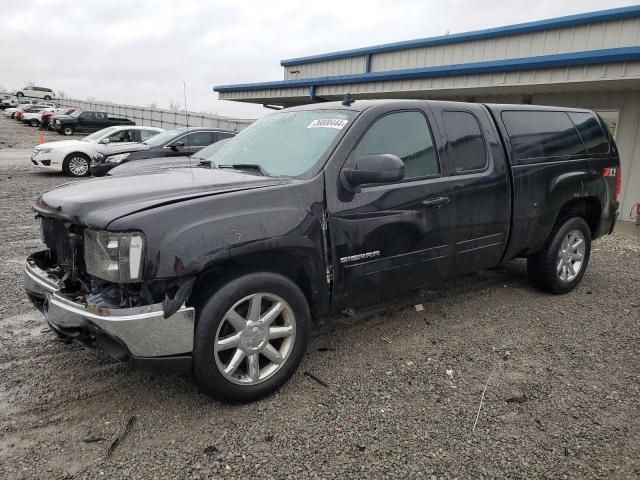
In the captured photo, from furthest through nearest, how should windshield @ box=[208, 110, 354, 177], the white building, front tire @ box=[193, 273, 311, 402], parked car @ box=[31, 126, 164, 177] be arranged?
parked car @ box=[31, 126, 164, 177] < the white building < windshield @ box=[208, 110, 354, 177] < front tire @ box=[193, 273, 311, 402]

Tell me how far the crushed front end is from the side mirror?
1.30m

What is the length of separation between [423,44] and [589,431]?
1408 cm

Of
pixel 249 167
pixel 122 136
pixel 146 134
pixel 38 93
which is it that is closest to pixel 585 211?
pixel 249 167

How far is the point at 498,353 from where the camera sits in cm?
382

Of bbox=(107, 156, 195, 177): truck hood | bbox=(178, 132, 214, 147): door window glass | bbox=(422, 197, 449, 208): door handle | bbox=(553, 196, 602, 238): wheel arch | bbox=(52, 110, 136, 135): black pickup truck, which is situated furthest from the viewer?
bbox=(52, 110, 136, 135): black pickup truck

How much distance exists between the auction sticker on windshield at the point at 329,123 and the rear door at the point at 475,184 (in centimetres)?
91

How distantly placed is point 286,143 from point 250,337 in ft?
5.09

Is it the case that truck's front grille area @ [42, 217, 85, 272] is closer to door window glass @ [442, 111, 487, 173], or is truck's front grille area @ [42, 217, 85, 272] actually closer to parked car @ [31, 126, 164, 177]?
door window glass @ [442, 111, 487, 173]

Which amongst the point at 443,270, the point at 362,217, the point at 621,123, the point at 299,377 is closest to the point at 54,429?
the point at 299,377

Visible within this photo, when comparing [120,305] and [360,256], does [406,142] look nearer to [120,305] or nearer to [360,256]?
[360,256]

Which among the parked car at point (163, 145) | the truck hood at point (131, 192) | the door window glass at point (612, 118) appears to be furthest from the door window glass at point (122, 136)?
the door window glass at point (612, 118)

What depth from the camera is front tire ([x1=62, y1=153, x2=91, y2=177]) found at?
546 inches

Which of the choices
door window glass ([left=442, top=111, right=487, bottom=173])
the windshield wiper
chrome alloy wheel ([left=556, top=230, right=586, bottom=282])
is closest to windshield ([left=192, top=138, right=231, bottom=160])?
the windshield wiper

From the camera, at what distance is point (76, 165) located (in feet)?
45.9
